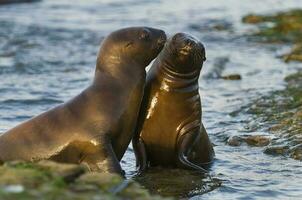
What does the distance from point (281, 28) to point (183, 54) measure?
13.3 metres

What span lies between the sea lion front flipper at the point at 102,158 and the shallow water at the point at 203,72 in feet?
1.85

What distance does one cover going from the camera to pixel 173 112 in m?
9.09

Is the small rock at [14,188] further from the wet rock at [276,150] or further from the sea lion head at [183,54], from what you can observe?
the wet rock at [276,150]

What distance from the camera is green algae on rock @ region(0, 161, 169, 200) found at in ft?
18.5

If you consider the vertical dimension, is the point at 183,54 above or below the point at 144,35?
below

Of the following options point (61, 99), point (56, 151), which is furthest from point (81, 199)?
point (61, 99)

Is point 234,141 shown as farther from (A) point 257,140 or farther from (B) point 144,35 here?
(B) point 144,35

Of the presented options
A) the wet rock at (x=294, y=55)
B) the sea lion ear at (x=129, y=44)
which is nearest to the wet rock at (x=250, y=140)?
the sea lion ear at (x=129, y=44)

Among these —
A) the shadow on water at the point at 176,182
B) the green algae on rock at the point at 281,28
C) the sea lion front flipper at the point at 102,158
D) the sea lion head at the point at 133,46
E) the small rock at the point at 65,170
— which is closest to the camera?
the small rock at the point at 65,170

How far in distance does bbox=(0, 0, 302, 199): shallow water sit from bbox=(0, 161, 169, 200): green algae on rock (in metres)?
1.96

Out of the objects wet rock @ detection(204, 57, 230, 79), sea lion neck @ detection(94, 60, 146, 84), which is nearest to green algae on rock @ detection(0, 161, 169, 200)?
sea lion neck @ detection(94, 60, 146, 84)

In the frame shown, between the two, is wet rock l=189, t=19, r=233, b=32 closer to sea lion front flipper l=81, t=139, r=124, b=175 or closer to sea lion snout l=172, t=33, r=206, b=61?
sea lion snout l=172, t=33, r=206, b=61

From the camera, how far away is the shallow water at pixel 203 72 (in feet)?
28.5

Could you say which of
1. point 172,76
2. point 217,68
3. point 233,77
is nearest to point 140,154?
point 172,76
